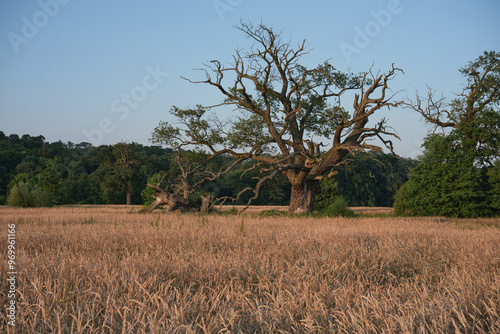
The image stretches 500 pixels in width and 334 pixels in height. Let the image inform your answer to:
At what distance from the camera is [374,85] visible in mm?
21906

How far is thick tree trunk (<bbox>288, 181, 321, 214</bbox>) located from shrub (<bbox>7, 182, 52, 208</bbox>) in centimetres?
2561

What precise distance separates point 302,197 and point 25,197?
2698cm

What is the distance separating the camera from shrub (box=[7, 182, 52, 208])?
3428 centimetres

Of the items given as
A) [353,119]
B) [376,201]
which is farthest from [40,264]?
[376,201]

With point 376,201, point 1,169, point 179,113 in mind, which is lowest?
point 376,201

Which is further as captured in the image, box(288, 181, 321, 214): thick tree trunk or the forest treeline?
the forest treeline

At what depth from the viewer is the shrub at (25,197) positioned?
112ft

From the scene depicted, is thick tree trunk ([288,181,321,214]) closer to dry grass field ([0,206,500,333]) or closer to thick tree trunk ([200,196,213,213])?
thick tree trunk ([200,196,213,213])

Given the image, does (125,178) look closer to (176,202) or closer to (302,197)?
(176,202)

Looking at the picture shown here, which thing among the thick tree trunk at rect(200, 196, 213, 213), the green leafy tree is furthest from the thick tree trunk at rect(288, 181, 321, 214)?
the green leafy tree

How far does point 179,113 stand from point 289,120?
7557mm

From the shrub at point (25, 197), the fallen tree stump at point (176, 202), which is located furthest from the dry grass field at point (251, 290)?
the shrub at point (25, 197)

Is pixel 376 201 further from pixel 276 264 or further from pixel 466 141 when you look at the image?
pixel 276 264

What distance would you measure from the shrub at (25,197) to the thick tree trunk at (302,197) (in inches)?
1008
